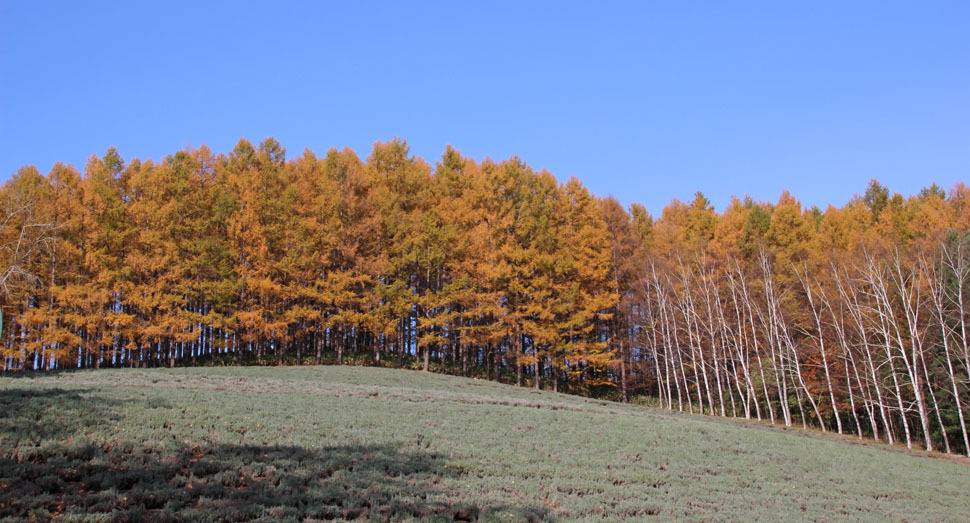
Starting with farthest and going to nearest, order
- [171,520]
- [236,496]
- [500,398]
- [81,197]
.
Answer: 1. [81,197]
2. [500,398]
3. [236,496]
4. [171,520]

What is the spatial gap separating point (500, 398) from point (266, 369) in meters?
11.7

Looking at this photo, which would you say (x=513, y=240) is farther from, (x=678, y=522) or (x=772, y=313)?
(x=678, y=522)

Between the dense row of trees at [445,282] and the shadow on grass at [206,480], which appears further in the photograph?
the dense row of trees at [445,282]

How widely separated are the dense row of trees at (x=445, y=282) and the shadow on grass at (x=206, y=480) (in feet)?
63.3

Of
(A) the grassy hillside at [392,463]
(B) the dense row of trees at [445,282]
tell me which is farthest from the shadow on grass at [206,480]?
(B) the dense row of trees at [445,282]

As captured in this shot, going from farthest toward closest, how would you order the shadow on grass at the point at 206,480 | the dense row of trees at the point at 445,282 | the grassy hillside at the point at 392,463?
the dense row of trees at the point at 445,282
the grassy hillside at the point at 392,463
the shadow on grass at the point at 206,480

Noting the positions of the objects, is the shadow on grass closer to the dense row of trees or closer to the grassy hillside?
the grassy hillside

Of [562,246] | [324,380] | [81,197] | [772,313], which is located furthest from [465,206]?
[81,197]

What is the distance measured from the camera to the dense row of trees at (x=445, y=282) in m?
27.3

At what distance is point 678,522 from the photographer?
878 cm

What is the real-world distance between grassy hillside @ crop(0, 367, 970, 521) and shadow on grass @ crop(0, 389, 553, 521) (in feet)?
0.10

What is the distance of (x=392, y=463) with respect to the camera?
10.3m

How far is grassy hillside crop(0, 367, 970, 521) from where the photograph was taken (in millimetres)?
7734

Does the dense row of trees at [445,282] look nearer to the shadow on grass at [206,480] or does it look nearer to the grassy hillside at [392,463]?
the grassy hillside at [392,463]
